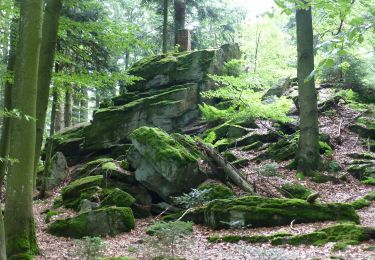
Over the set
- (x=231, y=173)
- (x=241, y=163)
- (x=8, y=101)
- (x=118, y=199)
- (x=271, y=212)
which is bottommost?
(x=271, y=212)

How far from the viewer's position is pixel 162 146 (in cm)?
1023

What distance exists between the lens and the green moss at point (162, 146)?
32.7 feet

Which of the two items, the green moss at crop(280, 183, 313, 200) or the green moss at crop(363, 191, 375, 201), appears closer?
the green moss at crop(363, 191, 375, 201)

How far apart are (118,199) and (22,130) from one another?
160 inches

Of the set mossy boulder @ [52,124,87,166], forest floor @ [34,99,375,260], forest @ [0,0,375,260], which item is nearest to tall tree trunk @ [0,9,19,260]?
forest @ [0,0,375,260]

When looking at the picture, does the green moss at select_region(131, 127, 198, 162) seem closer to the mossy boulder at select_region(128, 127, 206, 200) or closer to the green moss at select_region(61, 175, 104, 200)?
the mossy boulder at select_region(128, 127, 206, 200)

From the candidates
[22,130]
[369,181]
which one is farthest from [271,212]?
[22,130]

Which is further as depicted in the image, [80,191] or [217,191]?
[80,191]

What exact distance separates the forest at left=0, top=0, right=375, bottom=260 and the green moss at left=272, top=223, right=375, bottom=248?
0.9 inches

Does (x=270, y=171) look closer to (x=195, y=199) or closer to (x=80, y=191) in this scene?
(x=195, y=199)

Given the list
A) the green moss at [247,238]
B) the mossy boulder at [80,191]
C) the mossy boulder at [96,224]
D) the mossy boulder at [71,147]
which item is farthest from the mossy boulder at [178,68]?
the green moss at [247,238]

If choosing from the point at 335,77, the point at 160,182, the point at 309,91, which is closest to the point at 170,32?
the point at 335,77

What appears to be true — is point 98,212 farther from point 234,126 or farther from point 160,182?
point 234,126

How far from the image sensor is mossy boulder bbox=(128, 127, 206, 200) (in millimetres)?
9906
